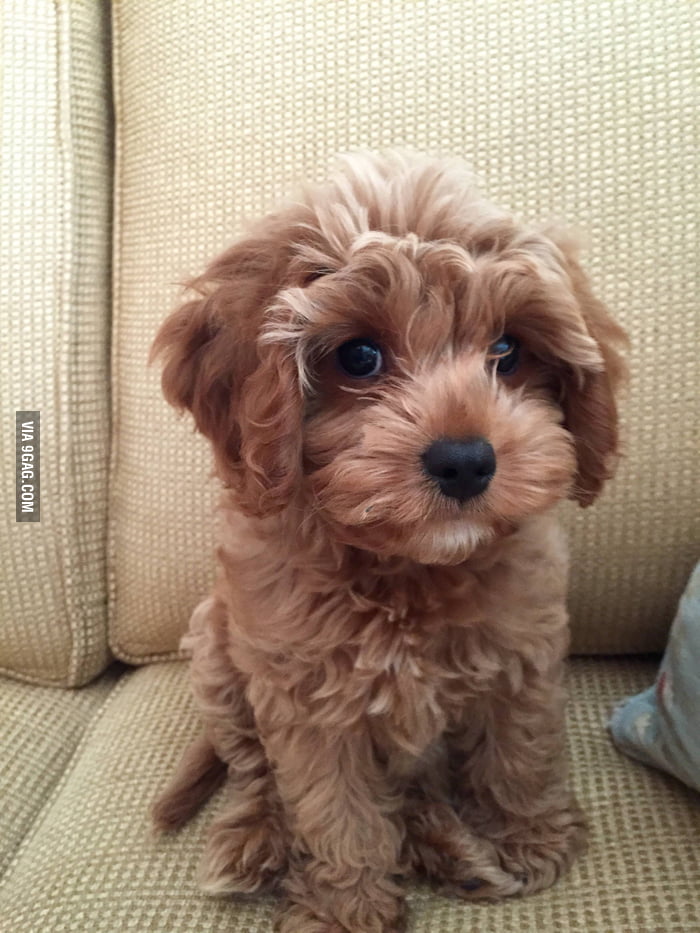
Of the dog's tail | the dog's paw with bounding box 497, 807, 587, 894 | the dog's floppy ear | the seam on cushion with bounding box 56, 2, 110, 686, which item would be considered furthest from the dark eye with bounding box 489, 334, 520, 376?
the seam on cushion with bounding box 56, 2, 110, 686

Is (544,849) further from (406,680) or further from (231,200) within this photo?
(231,200)

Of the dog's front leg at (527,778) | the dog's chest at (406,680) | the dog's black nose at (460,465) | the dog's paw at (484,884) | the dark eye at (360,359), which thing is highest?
the dark eye at (360,359)

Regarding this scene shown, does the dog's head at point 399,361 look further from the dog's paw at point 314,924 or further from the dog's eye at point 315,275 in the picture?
the dog's paw at point 314,924

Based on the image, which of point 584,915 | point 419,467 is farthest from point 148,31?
point 584,915

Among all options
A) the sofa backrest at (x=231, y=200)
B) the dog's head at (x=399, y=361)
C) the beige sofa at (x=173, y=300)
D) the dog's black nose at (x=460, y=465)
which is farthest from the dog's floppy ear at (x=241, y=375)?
the sofa backrest at (x=231, y=200)

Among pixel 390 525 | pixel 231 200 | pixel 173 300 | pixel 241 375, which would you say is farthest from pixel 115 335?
pixel 390 525

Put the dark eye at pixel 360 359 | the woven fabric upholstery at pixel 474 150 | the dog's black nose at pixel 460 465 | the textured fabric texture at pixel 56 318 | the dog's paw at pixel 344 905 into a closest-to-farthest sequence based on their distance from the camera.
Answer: the dog's black nose at pixel 460 465, the dark eye at pixel 360 359, the dog's paw at pixel 344 905, the woven fabric upholstery at pixel 474 150, the textured fabric texture at pixel 56 318

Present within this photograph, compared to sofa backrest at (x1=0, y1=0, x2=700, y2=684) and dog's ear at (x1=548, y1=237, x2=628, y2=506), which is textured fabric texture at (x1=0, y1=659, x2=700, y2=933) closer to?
Answer: sofa backrest at (x1=0, y1=0, x2=700, y2=684)
